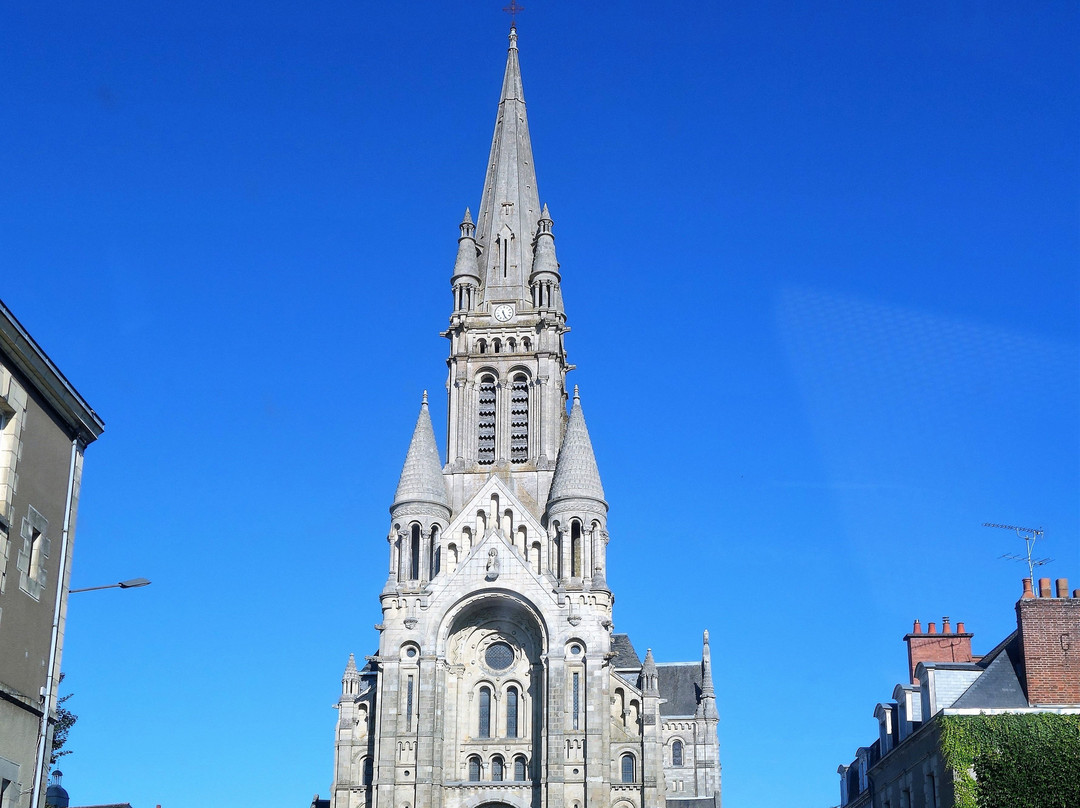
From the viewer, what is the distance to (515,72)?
249 ft

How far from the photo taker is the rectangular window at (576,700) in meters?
51.3

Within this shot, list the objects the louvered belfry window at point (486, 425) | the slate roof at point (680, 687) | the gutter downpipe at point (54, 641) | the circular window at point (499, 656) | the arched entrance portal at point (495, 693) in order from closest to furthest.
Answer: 1. the gutter downpipe at point (54, 641)
2. the arched entrance portal at point (495, 693)
3. the circular window at point (499, 656)
4. the louvered belfry window at point (486, 425)
5. the slate roof at point (680, 687)

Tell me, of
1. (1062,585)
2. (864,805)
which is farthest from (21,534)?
(864,805)

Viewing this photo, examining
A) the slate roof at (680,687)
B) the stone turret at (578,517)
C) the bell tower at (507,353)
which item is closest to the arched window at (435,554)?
the bell tower at (507,353)

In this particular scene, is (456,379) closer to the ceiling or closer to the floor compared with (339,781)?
closer to the ceiling

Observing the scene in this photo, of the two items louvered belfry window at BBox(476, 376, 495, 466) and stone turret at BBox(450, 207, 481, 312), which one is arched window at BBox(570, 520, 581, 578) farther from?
stone turret at BBox(450, 207, 481, 312)

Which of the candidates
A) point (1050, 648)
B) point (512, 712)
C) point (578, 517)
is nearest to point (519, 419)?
point (578, 517)

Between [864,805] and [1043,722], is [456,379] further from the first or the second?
[1043,722]

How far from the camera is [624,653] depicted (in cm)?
6731

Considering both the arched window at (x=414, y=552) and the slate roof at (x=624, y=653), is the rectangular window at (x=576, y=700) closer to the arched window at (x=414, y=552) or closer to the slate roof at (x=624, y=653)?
the arched window at (x=414, y=552)

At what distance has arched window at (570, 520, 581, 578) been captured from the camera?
5572 cm

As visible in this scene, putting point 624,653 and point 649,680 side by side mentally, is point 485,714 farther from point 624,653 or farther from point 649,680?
point 624,653

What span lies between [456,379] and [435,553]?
9.26 meters

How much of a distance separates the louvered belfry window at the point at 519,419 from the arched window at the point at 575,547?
5.58 meters
